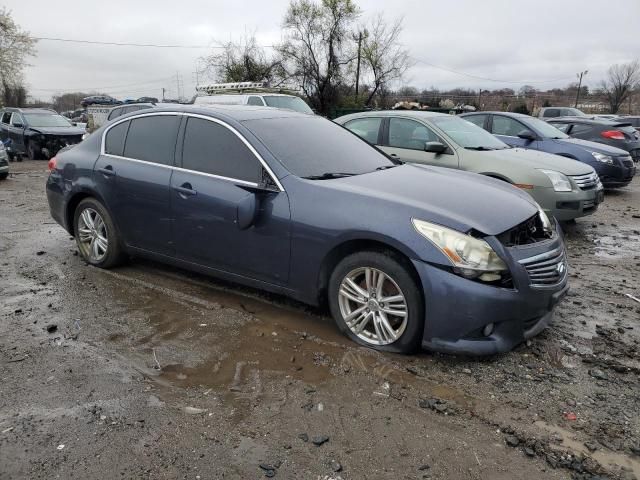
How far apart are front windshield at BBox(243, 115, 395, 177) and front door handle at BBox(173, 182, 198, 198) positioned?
705mm

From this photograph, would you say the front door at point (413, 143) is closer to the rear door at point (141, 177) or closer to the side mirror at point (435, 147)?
the side mirror at point (435, 147)

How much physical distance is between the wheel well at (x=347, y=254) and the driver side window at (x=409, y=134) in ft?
13.3

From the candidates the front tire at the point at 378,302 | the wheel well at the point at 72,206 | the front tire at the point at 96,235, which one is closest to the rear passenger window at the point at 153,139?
the front tire at the point at 96,235

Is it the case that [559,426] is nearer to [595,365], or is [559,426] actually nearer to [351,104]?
[595,365]

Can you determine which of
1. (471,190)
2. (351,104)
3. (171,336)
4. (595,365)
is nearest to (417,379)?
(595,365)

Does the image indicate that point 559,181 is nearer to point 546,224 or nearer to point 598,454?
point 546,224

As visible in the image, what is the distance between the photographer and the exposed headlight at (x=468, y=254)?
10.4ft

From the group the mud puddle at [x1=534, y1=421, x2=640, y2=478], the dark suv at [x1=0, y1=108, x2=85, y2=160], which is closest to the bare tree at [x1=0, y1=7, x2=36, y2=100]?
the dark suv at [x1=0, y1=108, x2=85, y2=160]

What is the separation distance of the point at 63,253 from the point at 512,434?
17.4 ft

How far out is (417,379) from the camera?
323cm

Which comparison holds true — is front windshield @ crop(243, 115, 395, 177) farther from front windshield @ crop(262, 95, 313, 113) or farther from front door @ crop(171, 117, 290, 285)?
front windshield @ crop(262, 95, 313, 113)

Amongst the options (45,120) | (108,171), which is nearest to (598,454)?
(108,171)

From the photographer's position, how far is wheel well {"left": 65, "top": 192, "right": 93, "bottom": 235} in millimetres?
5343

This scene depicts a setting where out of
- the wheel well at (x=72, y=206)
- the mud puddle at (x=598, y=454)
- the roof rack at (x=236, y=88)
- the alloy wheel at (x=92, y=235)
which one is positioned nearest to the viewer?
the mud puddle at (x=598, y=454)
